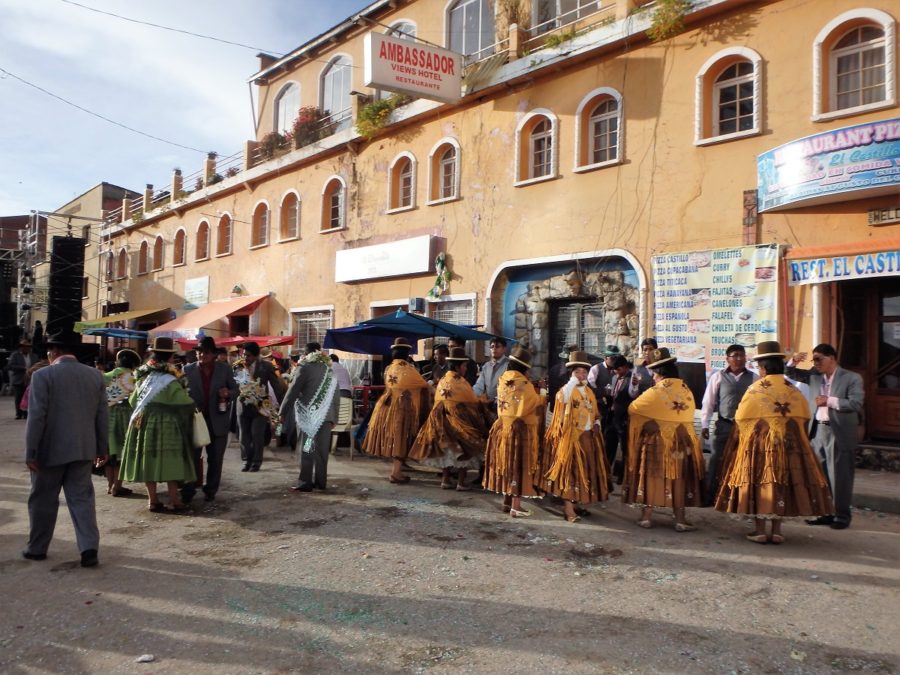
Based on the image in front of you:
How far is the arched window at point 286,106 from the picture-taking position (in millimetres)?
21000

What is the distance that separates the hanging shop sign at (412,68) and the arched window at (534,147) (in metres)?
1.63

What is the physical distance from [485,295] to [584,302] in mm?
2251

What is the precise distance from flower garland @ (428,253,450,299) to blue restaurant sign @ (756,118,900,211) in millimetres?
6775

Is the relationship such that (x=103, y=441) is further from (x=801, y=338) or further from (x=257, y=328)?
(x=257, y=328)

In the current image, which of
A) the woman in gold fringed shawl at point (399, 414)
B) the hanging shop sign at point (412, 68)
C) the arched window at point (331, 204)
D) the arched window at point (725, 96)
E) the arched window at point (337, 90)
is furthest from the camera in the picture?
the arched window at point (337, 90)

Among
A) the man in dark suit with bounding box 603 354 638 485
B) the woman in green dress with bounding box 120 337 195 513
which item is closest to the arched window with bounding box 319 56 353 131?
the man in dark suit with bounding box 603 354 638 485

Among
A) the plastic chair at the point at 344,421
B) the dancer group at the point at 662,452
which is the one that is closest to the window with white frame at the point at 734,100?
the dancer group at the point at 662,452

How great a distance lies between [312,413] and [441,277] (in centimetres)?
748

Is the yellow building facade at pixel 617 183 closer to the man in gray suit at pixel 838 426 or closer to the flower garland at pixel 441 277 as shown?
the flower garland at pixel 441 277

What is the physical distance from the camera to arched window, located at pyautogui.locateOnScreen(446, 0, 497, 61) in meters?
14.6

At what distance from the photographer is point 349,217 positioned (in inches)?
685

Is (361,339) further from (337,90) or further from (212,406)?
(337,90)

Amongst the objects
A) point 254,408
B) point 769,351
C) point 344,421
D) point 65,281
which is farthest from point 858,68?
point 65,281

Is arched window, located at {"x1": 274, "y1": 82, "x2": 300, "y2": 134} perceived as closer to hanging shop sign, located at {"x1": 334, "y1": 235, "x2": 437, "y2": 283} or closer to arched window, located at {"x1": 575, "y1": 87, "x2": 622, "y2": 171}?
hanging shop sign, located at {"x1": 334, "y1": 235, "x2": 437, "y2": 283}
